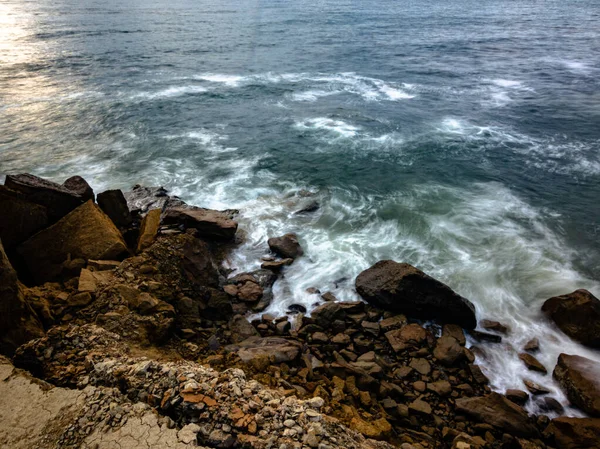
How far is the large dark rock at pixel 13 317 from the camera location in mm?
5969

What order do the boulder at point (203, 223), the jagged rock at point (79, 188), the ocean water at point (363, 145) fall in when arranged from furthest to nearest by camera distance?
the ocean water at point (363, 145), the boulder at point (203, 223), the jagged rock at point (79, 188)

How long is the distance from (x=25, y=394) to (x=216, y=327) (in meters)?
3.89

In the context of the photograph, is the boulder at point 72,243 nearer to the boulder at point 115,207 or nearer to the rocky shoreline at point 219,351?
the rocky shoreline at point 219,351

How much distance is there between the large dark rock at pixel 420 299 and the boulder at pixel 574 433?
274 cm

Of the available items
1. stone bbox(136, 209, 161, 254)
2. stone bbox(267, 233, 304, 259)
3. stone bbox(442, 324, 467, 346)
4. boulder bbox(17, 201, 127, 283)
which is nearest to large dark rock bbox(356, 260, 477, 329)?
stone bbox(442, 324, 467, 346)

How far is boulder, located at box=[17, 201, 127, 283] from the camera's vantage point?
856cm

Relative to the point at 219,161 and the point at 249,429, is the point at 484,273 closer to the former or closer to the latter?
the point at 249,429

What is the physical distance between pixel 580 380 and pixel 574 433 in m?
1.40

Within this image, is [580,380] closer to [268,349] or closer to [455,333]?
[455,333]

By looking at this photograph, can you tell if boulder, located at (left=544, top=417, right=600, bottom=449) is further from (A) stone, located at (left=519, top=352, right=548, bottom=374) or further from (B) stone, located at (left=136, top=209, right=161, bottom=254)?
(B) stone, located at (left=136, top=209, right=161, bottom=254)

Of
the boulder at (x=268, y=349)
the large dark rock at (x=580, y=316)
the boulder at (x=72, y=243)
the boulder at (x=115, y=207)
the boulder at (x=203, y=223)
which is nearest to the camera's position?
the boulder at (x=268, y=349)

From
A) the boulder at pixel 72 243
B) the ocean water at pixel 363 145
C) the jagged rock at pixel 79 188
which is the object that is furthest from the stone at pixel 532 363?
the jagged rock at pixel 79 188

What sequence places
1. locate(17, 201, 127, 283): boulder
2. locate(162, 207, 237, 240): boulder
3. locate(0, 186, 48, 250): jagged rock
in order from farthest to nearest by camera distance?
locate(162, 207, 237, 240): boulder < locate(0, 186, 48, 250): jagged rock < locate(17, 201, 127, 283): boulder

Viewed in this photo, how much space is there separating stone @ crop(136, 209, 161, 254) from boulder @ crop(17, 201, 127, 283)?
1.46 ft
